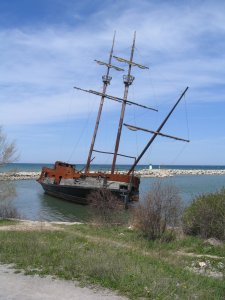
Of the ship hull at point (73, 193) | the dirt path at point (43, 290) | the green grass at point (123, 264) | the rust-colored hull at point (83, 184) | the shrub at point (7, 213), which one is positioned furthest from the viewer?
the ship hull at point (73, 193)

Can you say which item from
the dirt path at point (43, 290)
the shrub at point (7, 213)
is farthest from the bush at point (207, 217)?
the shrub at point (7, 213)

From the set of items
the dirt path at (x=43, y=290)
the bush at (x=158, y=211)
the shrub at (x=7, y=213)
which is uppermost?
the bush at (x=158, y=211)

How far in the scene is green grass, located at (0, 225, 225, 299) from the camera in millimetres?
7434

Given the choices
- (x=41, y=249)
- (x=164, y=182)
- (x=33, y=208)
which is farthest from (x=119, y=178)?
(x=41, y=249)

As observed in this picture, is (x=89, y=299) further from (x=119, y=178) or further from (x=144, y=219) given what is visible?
(x=119, y=178)

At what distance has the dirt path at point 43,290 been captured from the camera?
6984 millimetres

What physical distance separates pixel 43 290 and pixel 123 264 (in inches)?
72.7

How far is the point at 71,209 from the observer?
35.6 meters

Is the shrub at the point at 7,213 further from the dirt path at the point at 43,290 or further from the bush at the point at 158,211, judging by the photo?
the dirt path at the point at 43,290

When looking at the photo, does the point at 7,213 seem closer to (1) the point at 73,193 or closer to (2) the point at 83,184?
(2) the point at 83,184

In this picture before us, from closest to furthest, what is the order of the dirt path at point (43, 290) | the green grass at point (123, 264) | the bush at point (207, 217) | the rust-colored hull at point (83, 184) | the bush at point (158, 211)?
the dirt path at point (43, 290) → the green grass at point (123, 264) → the bush at point (207, 217) → the bush at point (158, 211) → the rust-colored hull at point (83, 184)

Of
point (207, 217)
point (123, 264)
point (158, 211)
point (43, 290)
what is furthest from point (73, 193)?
point (43, 290)

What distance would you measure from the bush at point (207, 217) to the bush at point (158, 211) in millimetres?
437

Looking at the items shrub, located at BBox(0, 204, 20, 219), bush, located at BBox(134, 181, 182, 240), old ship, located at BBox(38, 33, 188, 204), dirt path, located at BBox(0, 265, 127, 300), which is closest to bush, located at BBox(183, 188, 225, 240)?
bush, located at BBox(134, 181, 182, 240)
